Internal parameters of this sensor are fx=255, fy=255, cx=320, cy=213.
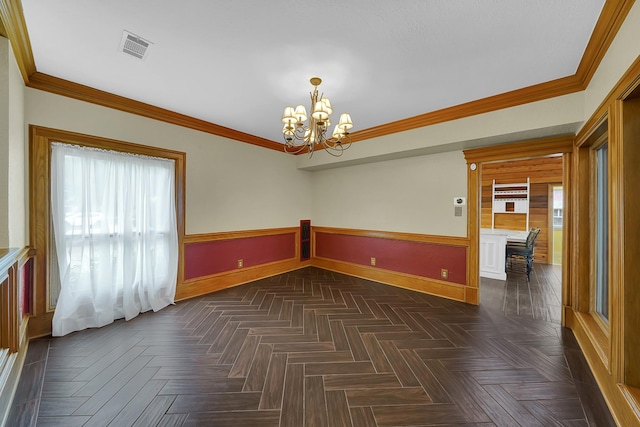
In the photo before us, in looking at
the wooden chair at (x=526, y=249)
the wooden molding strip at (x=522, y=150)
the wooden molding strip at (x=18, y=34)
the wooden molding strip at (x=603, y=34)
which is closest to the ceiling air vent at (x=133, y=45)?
the wooden molding strip at (x=18, y=34)

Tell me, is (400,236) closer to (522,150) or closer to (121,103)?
(522,150)

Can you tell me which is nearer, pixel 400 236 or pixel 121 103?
pixel 121 103

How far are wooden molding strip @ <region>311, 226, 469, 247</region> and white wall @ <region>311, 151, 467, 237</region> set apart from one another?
0.22ft

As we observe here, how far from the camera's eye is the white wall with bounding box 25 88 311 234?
2.60m

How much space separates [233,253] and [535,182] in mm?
6812

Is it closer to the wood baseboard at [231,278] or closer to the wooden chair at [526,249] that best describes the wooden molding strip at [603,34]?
the wooden chair at [526,249]

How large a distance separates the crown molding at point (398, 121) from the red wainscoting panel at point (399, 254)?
175 centimetres

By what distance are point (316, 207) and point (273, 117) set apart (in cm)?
232

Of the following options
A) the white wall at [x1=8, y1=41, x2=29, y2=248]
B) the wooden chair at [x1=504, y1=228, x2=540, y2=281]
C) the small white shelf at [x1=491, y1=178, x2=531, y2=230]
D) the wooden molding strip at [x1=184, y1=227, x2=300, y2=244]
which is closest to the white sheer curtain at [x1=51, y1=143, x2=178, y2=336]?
the white wall at [x1=8, y1=41, x2=29, y2=248]

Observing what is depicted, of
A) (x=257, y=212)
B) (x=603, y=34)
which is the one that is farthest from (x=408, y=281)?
(x=603, y=34)

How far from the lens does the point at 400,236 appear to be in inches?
162

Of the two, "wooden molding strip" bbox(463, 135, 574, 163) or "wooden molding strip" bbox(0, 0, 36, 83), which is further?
"wooden molding strip" bbox(463, 135, 574, 163)

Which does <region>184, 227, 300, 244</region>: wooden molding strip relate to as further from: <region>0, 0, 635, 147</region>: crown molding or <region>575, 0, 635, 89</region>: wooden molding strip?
<region>575, 0, 635, 89</region>: wooden molding strip

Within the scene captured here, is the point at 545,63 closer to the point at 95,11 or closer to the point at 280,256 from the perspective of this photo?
the point at 95,11
